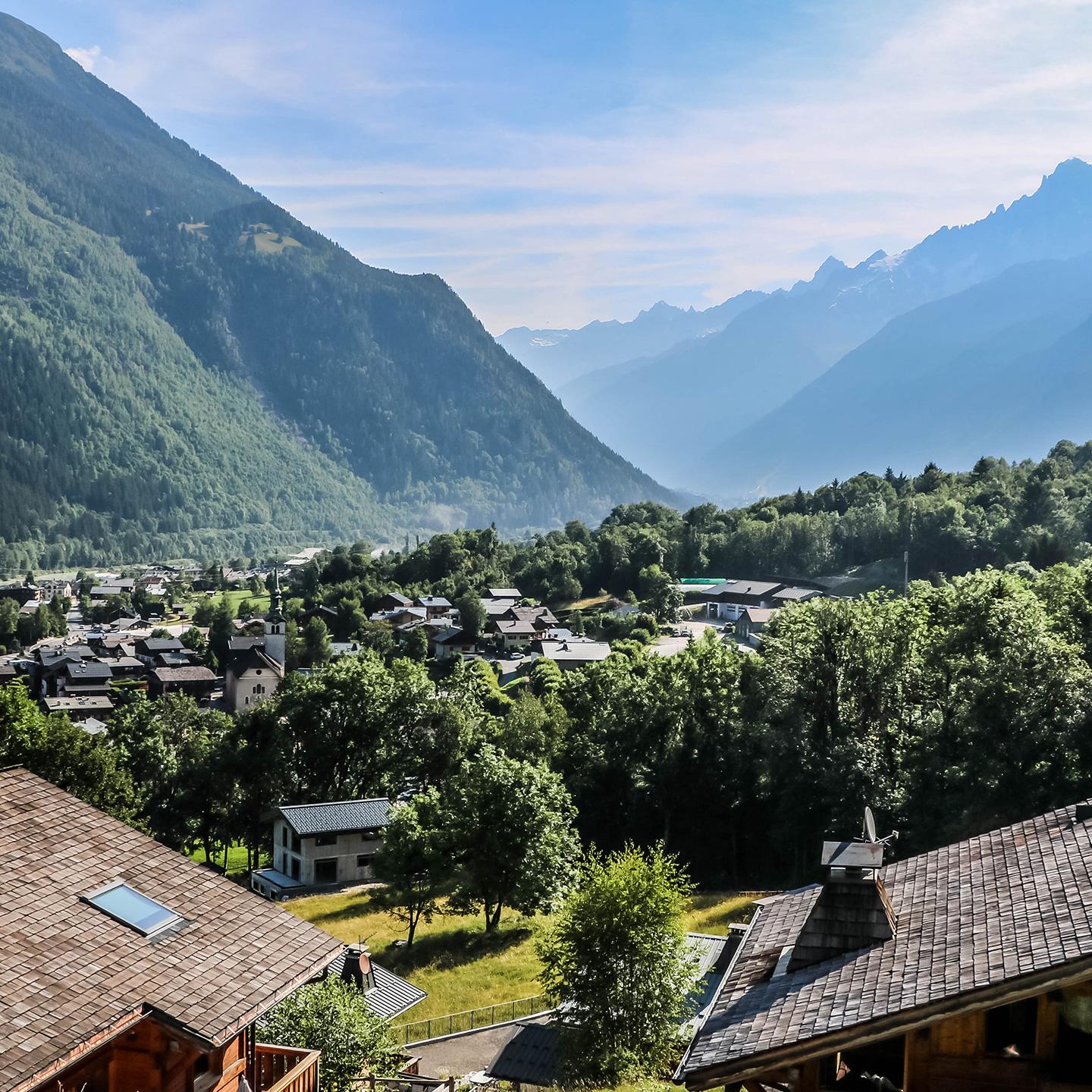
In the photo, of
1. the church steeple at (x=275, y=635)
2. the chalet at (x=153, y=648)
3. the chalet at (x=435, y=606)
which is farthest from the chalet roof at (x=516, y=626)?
the chalet at (x=153, y=648)

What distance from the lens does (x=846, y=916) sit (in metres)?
11.7

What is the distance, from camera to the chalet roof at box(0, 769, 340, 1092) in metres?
10.6

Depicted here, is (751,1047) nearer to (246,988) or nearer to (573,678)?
(246,988)

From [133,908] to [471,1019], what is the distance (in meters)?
19.5

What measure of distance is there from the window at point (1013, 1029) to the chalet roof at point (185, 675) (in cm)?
11835

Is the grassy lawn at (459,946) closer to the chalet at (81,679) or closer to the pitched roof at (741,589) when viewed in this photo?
the chalet at (81,679)

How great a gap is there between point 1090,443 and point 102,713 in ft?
408

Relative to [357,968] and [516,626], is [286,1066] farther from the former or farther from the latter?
[516,626]

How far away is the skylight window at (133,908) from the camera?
41.1 ft

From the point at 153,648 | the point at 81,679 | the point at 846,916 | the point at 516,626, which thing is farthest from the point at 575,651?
the point at 846,916

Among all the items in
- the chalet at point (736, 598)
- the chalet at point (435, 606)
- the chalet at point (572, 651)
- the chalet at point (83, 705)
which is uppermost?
the chalet at point (736, 598)

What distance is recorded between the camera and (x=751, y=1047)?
10.4 m

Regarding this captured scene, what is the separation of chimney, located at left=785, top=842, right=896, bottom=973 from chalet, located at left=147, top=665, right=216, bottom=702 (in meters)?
114

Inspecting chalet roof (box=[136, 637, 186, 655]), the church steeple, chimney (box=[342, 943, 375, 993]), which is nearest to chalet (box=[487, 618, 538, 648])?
the church steeple
